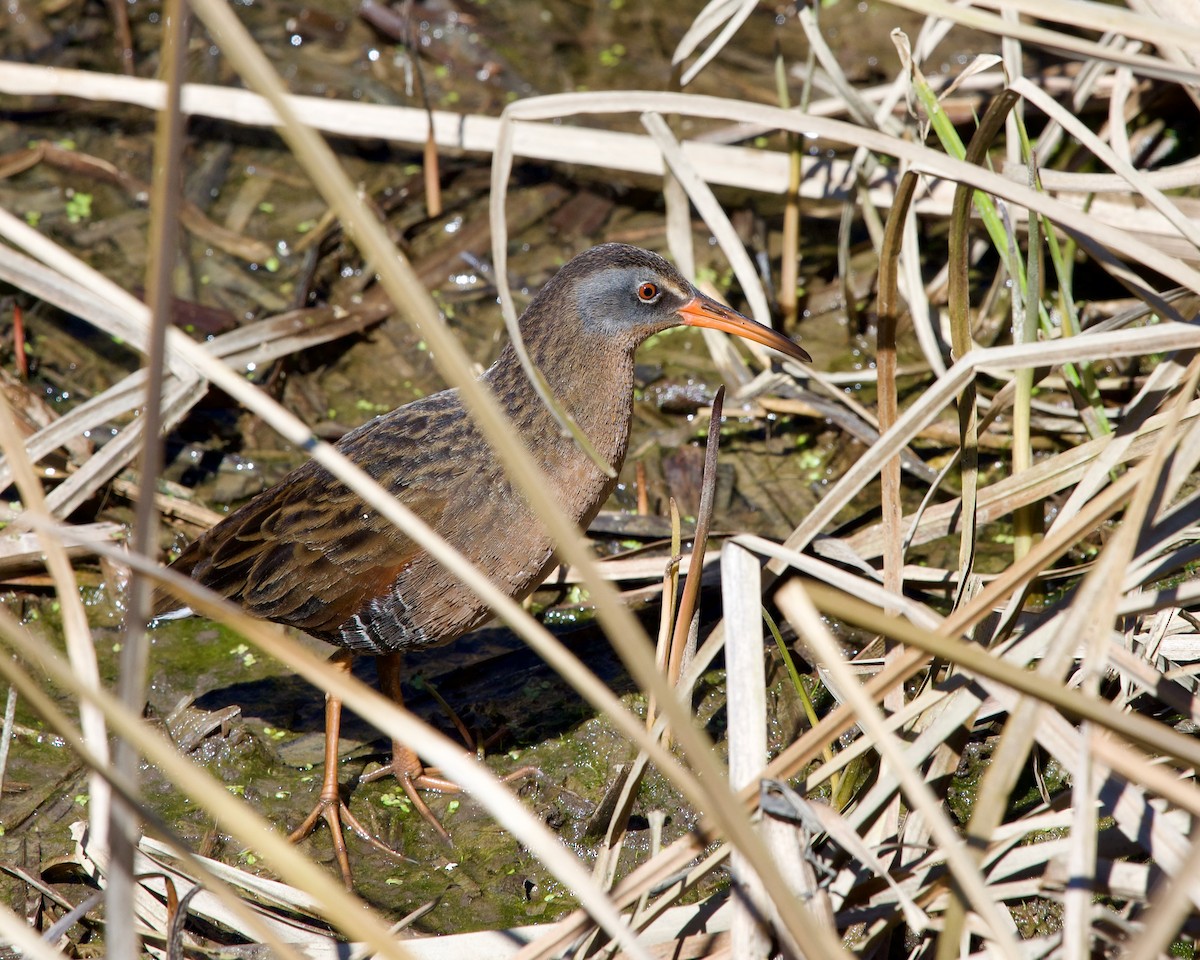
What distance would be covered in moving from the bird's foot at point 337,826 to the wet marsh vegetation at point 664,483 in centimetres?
4

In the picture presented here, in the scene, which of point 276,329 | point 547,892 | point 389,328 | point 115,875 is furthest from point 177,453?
point 115,875

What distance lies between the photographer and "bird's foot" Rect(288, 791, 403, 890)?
10.3ft

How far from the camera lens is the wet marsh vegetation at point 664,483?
1.89 metres

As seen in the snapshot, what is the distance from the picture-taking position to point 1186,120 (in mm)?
4648

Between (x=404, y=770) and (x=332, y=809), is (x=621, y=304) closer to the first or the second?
(x=404, y=770)

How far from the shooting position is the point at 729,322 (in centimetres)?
334

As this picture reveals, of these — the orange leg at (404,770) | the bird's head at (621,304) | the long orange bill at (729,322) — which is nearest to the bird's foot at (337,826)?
the orange leg at (404,770)

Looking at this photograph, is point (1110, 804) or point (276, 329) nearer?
point (1110, 804)

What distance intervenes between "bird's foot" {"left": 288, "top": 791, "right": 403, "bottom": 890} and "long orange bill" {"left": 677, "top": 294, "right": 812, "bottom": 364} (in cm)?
166

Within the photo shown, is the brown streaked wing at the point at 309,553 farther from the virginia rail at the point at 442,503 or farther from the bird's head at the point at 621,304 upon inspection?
the bird's head at the point at 621,304

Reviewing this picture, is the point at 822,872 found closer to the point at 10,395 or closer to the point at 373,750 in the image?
the point at 373,750

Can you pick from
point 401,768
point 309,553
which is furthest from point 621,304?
point 401,768

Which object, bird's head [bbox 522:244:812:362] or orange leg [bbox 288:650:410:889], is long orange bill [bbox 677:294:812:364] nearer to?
bird's head [bbox 522:244:812:362]

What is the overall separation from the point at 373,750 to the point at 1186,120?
3904mm
